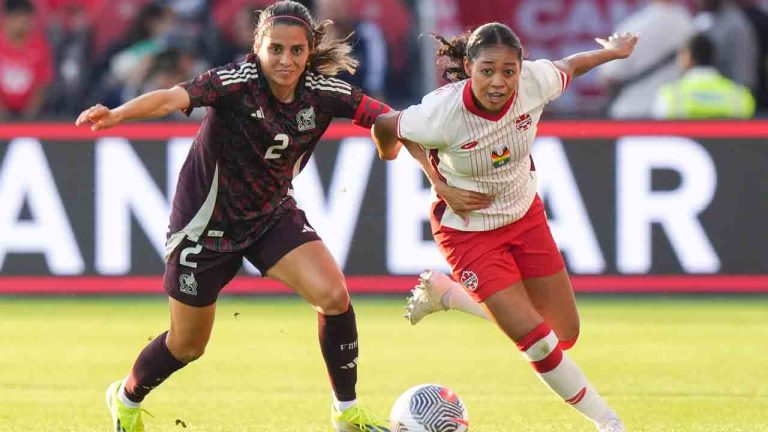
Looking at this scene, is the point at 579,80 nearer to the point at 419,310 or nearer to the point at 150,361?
the point at 419,310

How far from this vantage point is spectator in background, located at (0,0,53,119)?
632 inches

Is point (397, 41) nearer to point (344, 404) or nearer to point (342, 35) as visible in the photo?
point (342, 35)

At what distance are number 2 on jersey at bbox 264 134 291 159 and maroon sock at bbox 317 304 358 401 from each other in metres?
0.79

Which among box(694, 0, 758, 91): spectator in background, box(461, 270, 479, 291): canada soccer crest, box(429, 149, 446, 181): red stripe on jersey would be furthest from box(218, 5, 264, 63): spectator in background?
box(461, 270, 479, 291): canada soccer crest

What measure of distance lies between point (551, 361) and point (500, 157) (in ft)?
3.38

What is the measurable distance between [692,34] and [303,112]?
26.5 feet

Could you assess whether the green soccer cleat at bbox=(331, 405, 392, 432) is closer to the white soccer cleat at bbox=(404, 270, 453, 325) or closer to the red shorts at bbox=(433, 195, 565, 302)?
the red shorts at bbox=(433, 195, 565, 302)

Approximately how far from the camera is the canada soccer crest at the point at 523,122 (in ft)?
25.0

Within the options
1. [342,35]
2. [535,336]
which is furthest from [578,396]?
[342,35]

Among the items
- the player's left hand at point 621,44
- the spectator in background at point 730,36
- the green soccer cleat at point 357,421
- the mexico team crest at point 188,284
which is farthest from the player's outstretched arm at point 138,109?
the spectator in background at point 730,36

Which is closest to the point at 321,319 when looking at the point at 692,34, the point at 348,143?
the point at 348,143

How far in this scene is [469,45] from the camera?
7.48 meters

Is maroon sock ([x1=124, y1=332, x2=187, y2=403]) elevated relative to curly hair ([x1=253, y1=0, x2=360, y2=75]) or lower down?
lower down

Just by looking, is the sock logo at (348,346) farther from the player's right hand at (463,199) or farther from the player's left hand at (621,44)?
the player's left hand at (621,44)
